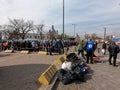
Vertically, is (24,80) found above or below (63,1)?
below

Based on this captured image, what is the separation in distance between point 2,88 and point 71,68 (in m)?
3.85

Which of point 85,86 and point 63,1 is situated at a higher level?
point 63,1

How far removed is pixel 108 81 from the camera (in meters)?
10.0

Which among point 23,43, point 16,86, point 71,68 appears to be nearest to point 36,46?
point 23,43

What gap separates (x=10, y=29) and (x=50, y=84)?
257 ft

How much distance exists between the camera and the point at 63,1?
90.2ft

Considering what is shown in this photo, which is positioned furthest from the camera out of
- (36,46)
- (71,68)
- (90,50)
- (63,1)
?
(36,46)

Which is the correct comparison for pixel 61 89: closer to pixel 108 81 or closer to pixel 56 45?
pixel 108 81

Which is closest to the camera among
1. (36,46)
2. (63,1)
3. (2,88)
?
(2,88)

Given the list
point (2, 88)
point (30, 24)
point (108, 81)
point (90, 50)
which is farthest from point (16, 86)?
point (30, 24)

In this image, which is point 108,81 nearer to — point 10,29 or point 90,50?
point 90,50

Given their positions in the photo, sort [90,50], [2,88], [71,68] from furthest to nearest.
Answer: [90,50] → [71,68] → [2,88]

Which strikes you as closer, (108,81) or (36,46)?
(108,81)

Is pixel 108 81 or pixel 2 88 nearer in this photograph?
pixel 2 88
